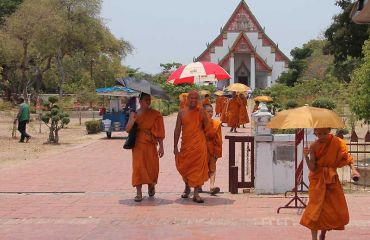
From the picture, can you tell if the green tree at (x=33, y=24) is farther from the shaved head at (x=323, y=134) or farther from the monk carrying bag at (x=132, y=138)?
the shaved head at (x=323, y=134)

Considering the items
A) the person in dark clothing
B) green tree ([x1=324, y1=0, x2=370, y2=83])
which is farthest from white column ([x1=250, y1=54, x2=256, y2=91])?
the person in dark clothing

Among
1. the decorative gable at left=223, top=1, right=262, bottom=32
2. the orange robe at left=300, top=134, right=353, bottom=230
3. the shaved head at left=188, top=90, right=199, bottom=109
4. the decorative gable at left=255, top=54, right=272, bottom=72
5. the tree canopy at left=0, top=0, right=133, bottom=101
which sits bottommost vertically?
the orange robe at left=300, top=134, right=353, bottom=230

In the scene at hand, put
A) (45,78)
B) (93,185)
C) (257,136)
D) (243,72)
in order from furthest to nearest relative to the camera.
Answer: (243,72) < (45,78) < (93,185) < (257,136)

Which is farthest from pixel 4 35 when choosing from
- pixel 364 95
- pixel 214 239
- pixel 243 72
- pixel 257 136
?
pixel 243 72

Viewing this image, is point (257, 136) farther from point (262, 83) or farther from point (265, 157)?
point (262, 83)

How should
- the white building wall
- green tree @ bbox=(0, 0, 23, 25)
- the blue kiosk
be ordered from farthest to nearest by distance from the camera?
1. the white building wall
2. green tree @ bbox=(0, 0, 23, 25)
3. the blue kiosk

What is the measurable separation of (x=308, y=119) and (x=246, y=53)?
177ft

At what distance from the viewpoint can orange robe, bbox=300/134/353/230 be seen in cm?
563

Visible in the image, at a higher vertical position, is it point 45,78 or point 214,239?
point 45,78

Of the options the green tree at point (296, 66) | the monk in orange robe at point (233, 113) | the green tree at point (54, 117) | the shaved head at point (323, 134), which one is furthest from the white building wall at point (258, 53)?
the shaved head at point (323, 134)

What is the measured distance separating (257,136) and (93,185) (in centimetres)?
307

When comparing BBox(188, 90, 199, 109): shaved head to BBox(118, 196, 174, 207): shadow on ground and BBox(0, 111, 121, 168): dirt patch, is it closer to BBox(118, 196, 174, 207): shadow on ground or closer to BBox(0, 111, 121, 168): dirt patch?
BBox(118, 196, 174, 207): shadow on ground

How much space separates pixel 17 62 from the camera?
3656 cm

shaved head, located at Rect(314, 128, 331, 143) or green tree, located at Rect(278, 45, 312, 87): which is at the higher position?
green tree, located at Rect(278, 45, 312, 87)
